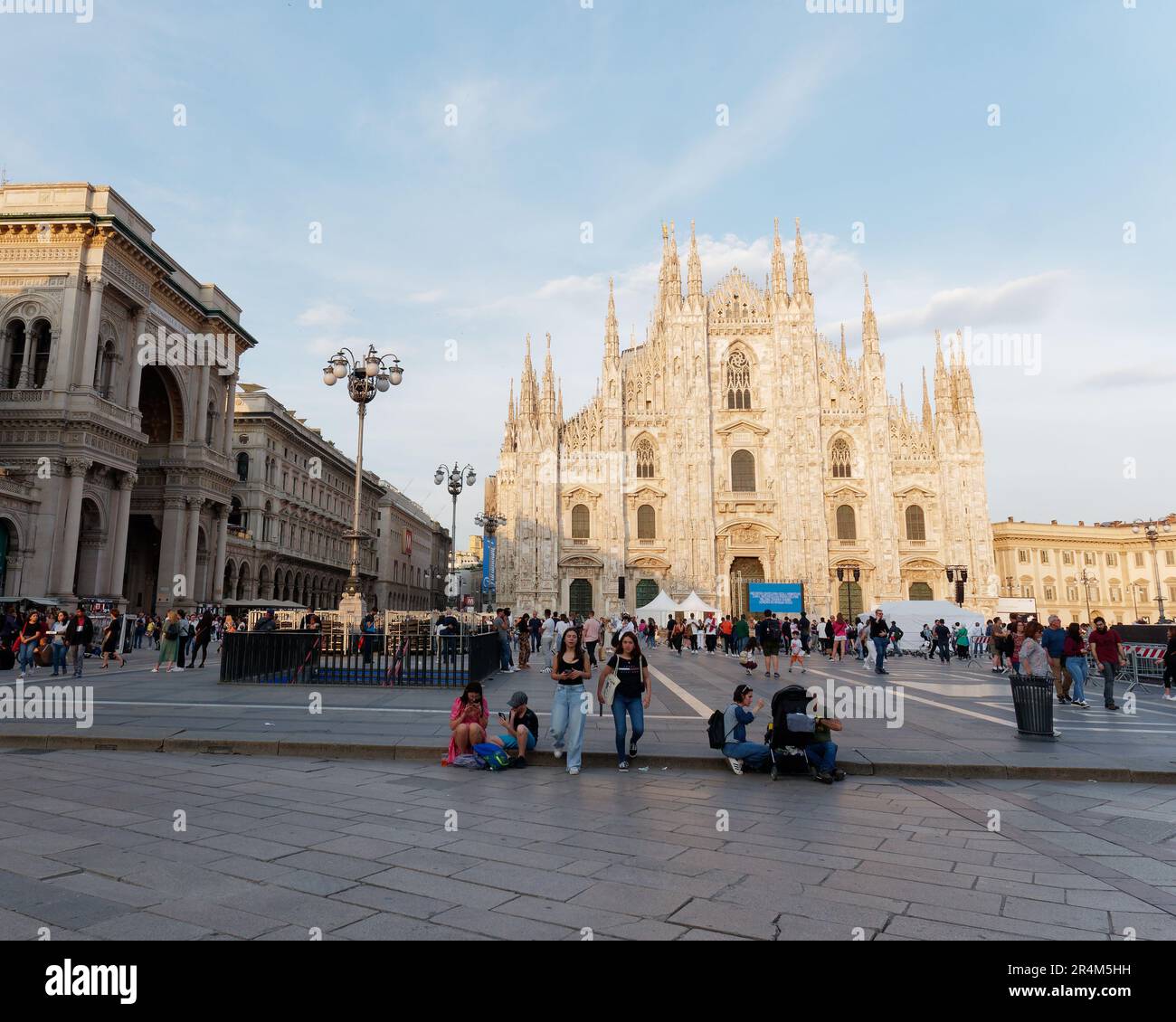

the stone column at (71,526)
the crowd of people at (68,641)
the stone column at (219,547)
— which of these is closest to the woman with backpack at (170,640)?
the crowd of people at (68,641)

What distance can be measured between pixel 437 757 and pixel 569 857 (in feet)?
12.2

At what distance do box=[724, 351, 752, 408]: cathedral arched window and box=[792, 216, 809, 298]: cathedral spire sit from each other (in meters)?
5.22

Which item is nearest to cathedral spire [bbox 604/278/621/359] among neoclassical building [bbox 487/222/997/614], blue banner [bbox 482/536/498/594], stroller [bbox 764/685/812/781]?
neoclassical building [bbox 487/222/997/614]

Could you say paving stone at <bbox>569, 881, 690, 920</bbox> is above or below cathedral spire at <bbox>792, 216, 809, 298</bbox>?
below

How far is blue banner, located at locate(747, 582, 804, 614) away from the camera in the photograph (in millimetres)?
37844

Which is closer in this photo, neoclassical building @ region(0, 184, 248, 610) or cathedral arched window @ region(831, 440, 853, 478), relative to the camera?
neoclassical building @ region(0, 184, 248, 610)

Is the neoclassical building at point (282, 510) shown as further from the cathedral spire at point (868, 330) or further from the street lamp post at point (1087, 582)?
the street lamp post at point (1087, 582)

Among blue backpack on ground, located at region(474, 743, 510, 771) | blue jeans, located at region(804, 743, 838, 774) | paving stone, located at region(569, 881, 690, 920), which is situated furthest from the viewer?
blue backpack on ground, located at region(474, 743, 510, 771)

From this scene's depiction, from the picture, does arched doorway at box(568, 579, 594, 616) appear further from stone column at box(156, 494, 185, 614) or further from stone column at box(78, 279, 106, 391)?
stone column at box(78, 279, 106, 391)

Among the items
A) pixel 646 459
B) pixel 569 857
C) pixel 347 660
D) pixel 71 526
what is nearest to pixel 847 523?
pixel 646 459

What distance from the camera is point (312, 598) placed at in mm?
52375

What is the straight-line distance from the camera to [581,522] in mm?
44344
